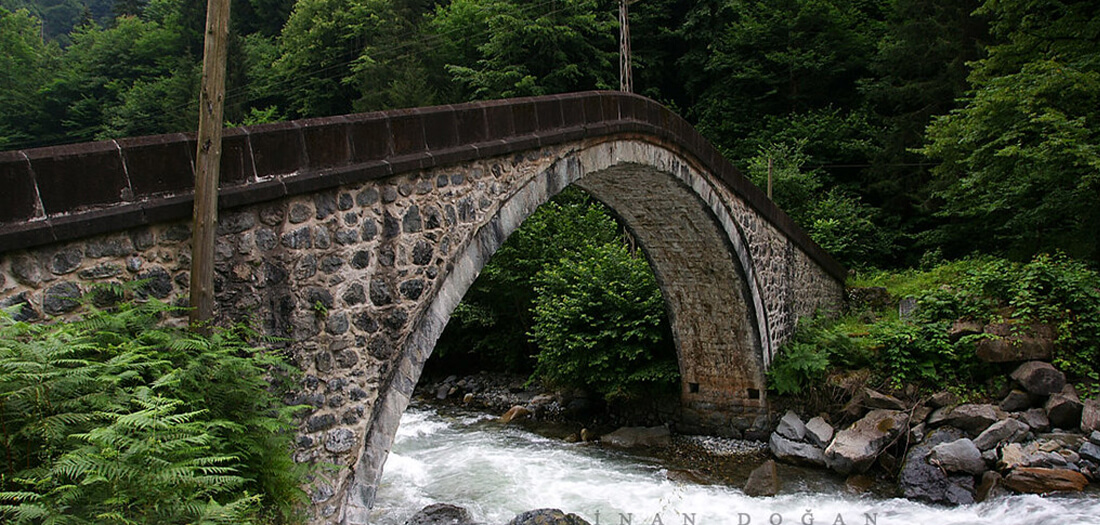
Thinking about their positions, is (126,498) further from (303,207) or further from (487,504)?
(487,504)

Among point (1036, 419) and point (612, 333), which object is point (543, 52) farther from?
point (1036, 419)

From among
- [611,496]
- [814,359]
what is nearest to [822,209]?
[814,359]

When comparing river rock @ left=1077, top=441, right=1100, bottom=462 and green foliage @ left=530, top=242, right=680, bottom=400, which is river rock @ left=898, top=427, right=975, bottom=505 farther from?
green foliage @ left=530, top=242, right=680, bottom=400

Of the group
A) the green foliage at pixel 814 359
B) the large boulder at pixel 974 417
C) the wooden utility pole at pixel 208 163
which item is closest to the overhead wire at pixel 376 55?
the green foliage at pixel 814 359

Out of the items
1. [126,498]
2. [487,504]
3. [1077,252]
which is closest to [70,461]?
[126,498]

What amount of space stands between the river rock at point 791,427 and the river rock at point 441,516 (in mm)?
4931

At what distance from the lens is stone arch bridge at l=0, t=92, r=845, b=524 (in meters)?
3.01

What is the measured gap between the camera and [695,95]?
21391 millimetres

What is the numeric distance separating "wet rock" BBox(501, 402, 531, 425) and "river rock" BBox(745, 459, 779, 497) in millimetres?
4796

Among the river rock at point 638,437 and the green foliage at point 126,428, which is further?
the river rock at point 638,437

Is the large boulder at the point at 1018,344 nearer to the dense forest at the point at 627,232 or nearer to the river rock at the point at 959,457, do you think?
the dense forest at the point at 627,232

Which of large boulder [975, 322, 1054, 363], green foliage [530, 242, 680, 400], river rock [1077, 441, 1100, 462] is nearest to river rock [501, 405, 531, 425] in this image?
green foliage [530, 242, 680, 400]

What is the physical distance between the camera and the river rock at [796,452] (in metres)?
9.12

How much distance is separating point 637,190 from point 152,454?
23.3ft
